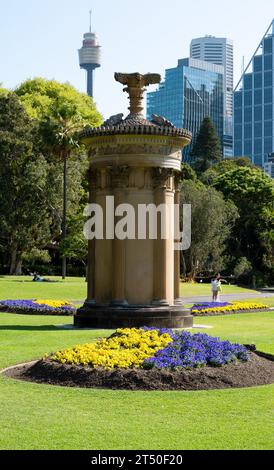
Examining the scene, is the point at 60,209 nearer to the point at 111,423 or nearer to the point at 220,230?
the point at 220,230

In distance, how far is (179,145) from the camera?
2392cm

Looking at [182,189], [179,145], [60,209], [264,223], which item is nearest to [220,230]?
[182,189]

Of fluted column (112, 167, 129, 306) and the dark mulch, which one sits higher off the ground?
fluted column (112, 167, 129, 306)

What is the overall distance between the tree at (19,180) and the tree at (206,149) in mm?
64879

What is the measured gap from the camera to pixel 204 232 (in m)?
67.4

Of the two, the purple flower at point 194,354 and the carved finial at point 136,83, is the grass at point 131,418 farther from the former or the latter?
the carved finial at point 136,83

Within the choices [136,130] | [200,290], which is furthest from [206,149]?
[136,130]

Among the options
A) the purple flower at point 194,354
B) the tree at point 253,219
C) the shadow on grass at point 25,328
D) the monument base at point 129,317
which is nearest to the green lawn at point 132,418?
the purple flower at point 194,354

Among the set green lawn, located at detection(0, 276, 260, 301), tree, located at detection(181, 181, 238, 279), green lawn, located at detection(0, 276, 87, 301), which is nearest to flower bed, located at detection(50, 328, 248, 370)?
green lawn, located at detection(0, 276, 260, 301)

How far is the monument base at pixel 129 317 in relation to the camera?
2247cm

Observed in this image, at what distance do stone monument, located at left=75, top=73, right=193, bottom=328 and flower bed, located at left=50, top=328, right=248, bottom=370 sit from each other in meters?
7.44

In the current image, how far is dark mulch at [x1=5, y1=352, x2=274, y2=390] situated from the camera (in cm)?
1269

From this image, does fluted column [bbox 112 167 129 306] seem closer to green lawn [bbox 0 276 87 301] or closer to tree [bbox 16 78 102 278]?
green lawn [bbox 0 276 87 301]

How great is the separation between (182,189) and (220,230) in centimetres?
535
